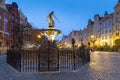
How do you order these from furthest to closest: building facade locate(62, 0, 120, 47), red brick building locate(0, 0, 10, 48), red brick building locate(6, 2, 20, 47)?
building facade locate(62, 0, 120, 47)
red brick building locate(6, 2, 20, 47)
red brick building locate(0, 0, 10, 48)

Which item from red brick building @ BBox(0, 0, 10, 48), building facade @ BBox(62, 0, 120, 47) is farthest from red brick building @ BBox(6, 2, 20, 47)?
building facade @ BBox(62, 0, 120, 47)

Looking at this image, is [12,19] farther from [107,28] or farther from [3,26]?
[107,28]

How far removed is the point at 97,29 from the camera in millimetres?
92438

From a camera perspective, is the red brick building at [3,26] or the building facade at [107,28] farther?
the building facade at [107,28]

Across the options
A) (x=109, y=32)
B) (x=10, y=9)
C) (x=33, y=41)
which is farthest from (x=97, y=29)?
(x=10, y=9)

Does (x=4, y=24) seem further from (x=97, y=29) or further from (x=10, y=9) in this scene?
(x=97, y=29)

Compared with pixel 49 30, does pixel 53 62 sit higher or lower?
lower

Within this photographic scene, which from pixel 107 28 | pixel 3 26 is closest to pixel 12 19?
pixel 3 26

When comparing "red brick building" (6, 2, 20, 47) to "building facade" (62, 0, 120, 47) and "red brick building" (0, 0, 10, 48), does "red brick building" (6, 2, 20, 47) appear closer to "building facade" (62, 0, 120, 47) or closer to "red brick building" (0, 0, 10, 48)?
"red brick building" (0, 0, 10, 48)

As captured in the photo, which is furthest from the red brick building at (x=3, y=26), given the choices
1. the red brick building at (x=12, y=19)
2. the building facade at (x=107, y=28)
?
the building facade at (x=107, y=28)

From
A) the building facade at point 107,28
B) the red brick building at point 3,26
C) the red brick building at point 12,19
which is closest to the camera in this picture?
the red brick building at point 3,26

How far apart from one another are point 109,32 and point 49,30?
58294 mm

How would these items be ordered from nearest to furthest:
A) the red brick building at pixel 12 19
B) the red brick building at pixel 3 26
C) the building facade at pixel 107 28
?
the red brick building at pixel 3 26, the red brick building at pixel 12 19, the building facade at pixel 107 28

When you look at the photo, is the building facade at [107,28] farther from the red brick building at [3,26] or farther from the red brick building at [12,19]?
the red brick building at [3,26]
